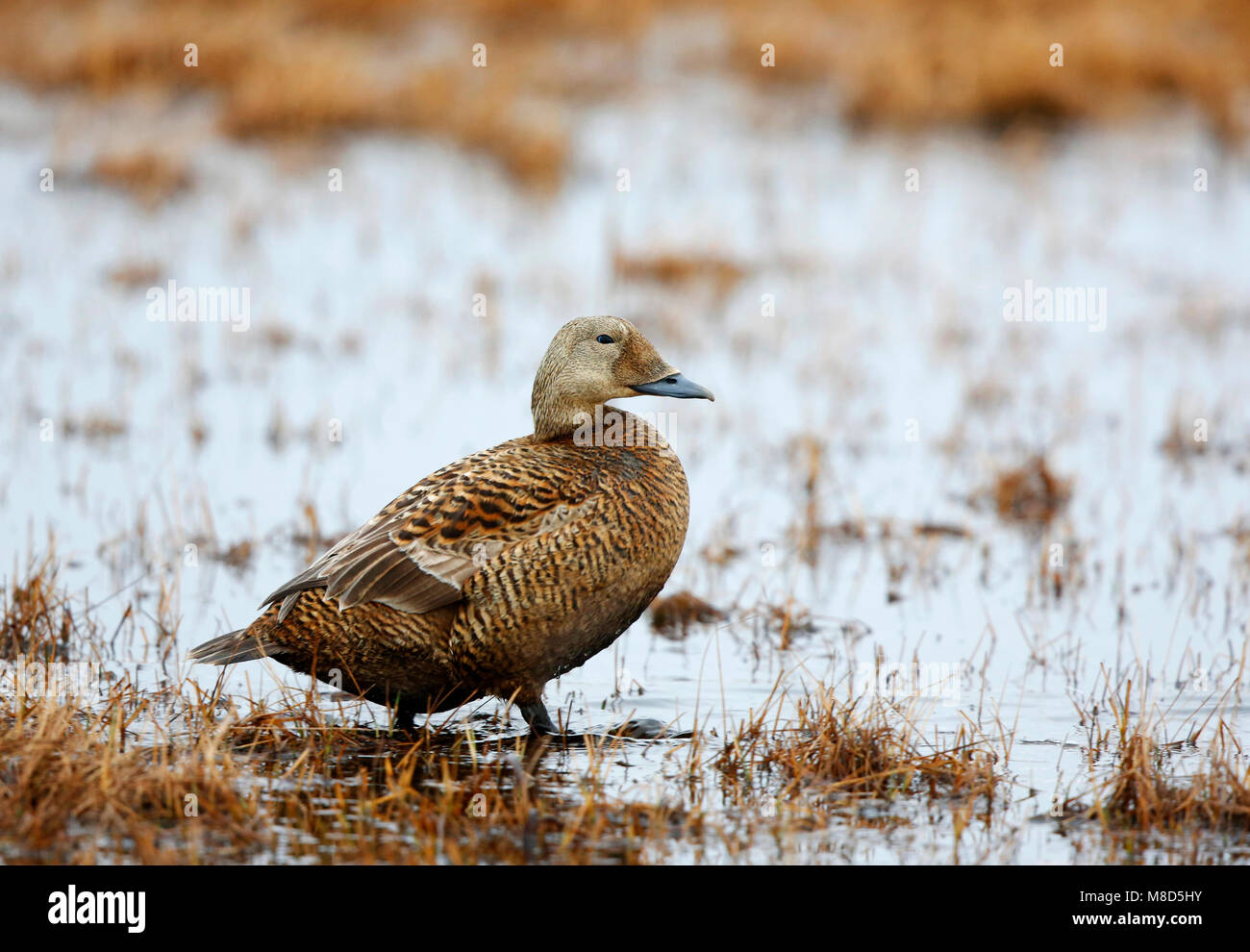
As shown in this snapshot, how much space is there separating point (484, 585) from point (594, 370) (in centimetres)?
90

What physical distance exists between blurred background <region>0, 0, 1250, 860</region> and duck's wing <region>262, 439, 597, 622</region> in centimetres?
85

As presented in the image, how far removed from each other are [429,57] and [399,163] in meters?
3.30

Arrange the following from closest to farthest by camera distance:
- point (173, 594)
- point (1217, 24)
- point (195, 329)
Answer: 1. point (173, 594)
2. point (195, 329)
3. point (1217, 24)

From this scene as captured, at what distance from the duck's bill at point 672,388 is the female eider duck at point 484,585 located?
0.28 metres

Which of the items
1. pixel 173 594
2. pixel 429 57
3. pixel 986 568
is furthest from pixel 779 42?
pixel 173 594

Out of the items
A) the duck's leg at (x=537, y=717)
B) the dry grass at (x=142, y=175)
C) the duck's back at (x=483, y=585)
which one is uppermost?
the dry grass at (x=142, y=175)

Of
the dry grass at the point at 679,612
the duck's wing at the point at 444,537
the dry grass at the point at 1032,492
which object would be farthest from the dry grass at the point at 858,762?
the dry grass at the point at 1032,492

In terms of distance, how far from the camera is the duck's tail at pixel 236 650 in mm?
5227

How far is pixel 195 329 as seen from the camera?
34.2 ft

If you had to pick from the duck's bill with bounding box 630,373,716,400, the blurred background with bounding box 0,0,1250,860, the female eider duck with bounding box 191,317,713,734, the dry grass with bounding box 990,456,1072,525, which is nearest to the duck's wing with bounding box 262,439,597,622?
the female eider duck with bounding box 191,317,713,734

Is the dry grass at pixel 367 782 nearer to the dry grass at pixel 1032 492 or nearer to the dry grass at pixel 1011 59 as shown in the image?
the dry grass at pixel 1032 492

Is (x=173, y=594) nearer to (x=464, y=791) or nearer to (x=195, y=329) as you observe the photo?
(x=464, y=791)

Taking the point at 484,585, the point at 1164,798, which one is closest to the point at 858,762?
the point at 1164,798
